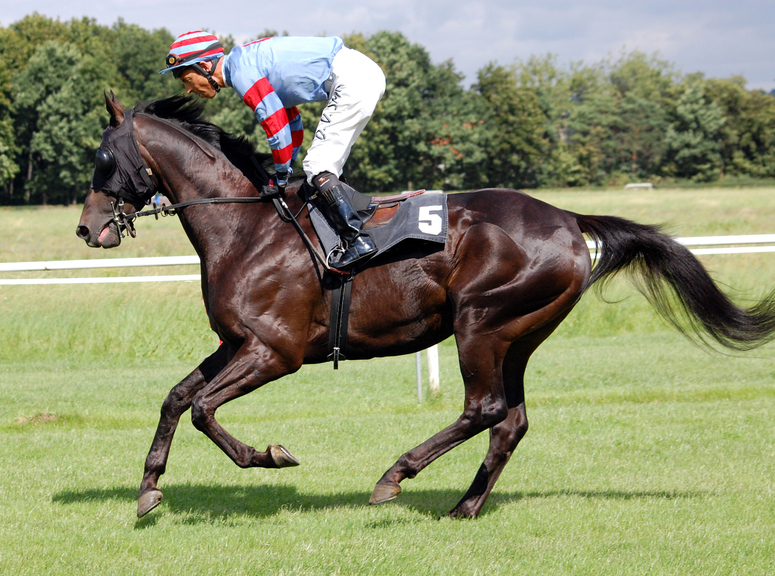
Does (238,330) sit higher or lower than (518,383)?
higher

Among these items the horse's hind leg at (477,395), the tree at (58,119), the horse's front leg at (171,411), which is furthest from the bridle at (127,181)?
the tree at (58,119)

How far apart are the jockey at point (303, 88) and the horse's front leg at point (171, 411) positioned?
96cm

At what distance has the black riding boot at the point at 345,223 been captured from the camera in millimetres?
4027

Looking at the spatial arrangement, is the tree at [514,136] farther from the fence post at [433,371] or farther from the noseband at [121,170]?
the noseband at [121,170]

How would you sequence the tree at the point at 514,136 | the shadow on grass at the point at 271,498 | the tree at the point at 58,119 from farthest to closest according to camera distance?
the tree at the point at 514,136
the tree at the point at 58,119
the shadow on grass at the point at 271,498

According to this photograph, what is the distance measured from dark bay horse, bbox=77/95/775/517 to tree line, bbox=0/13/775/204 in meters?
46.7

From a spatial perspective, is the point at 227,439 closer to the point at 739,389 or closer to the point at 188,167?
the point at 188,167

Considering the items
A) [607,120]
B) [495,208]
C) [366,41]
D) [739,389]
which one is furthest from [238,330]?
[607,120]

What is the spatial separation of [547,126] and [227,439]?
67.6 metres

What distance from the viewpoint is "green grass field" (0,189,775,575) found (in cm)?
362

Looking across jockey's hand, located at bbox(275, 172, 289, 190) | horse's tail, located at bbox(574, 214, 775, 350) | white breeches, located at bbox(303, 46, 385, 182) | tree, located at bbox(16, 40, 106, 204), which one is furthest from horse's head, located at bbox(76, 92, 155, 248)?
tree, located at bbox(16, 40, 106, 204)

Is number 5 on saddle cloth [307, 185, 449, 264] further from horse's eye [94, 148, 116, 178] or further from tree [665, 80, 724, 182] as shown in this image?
tree [665, 80, 724, 182]

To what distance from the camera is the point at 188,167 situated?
14.4ft

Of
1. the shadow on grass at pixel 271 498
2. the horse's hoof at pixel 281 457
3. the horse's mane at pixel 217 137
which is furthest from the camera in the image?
the horse's mane at pixel 217 137
